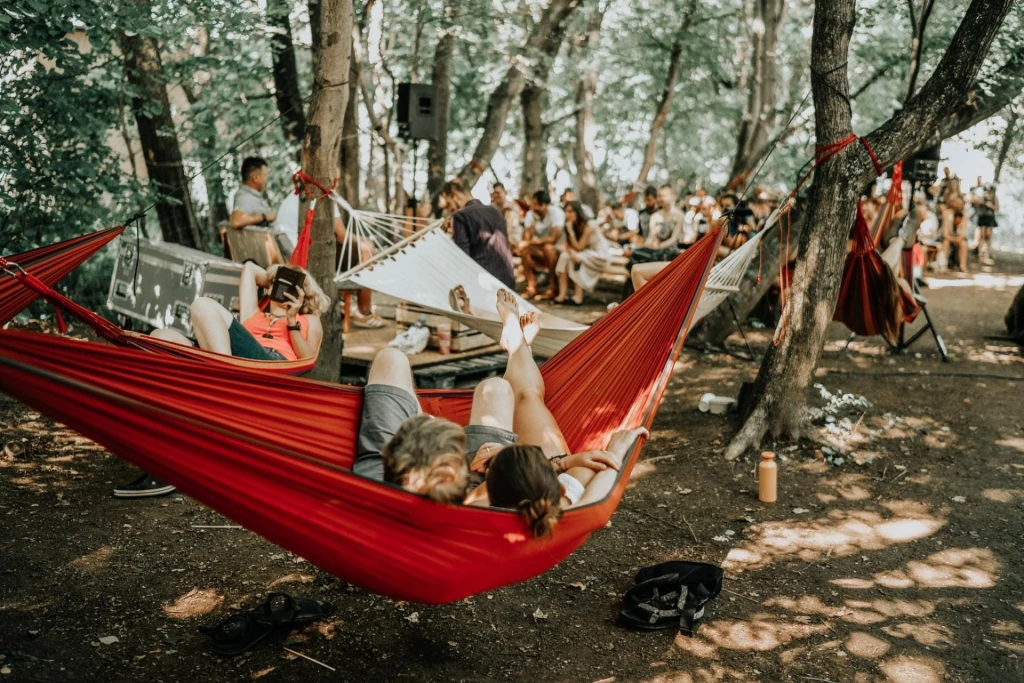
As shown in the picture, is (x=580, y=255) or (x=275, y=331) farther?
(x=580, y=255)

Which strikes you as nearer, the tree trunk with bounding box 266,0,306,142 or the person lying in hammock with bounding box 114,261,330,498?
the person lying in hammock with bounding box 114,261,330,498

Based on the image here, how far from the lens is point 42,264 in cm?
269

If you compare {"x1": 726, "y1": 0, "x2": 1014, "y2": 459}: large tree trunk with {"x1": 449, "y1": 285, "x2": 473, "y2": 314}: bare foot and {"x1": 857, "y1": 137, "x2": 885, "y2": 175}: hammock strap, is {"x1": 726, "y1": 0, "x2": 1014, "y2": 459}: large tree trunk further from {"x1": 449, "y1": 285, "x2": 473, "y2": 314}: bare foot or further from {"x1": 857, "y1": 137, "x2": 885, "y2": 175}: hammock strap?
{"x1": 449, "y1": 285, "x2": 473, "y2": 314}: bare foot

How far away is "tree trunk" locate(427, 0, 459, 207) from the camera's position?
22.9ft

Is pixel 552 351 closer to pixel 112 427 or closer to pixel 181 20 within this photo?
pixel 181 20

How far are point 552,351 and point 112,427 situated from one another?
113 inches

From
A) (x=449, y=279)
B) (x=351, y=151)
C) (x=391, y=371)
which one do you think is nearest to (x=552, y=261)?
(x=351, y=151)

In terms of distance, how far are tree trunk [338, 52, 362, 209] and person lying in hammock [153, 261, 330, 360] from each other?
251 cm

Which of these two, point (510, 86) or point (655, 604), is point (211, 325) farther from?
point (510, 86)

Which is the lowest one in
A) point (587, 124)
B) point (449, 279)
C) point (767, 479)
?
point (767, 479)

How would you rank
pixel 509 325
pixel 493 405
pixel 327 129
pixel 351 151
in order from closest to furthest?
pixel 493 405
pixel 509 325
pixel 327 129
pixel 351 151

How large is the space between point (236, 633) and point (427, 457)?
779 mm

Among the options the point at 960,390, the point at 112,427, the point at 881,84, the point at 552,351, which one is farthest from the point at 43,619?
the point at 881,84

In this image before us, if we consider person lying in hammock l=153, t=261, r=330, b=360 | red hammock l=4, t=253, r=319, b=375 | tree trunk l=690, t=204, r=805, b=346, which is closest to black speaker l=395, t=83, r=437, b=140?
tree trunk l=690, t=204, r=805, b=346
